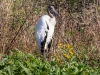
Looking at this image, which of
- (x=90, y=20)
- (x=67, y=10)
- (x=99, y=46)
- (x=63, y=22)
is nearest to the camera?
(x=99, y=46)

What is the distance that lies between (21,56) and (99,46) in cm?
247

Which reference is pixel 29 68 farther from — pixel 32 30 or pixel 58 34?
pixel 32 30

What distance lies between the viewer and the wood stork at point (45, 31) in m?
7.06

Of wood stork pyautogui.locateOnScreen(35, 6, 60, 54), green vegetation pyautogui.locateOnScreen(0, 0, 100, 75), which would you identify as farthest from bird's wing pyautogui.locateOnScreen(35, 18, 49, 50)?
green vegetation pyautogui.locateOnScreen(0, 0, 100, 75)

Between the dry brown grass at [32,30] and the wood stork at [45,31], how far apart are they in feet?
0.35

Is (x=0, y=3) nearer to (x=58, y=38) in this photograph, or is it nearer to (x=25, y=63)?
(x=58, y=38)

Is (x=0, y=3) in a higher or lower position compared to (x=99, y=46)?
higher

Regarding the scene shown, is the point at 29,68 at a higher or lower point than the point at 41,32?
higher

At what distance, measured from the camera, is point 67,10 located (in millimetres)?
7551

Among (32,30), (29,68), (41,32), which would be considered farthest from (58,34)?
(29,68)

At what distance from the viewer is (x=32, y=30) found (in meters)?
7.37

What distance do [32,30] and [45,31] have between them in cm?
27

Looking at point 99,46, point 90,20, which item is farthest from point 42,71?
point 90,20

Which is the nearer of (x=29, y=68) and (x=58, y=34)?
(x=29, y=68)
